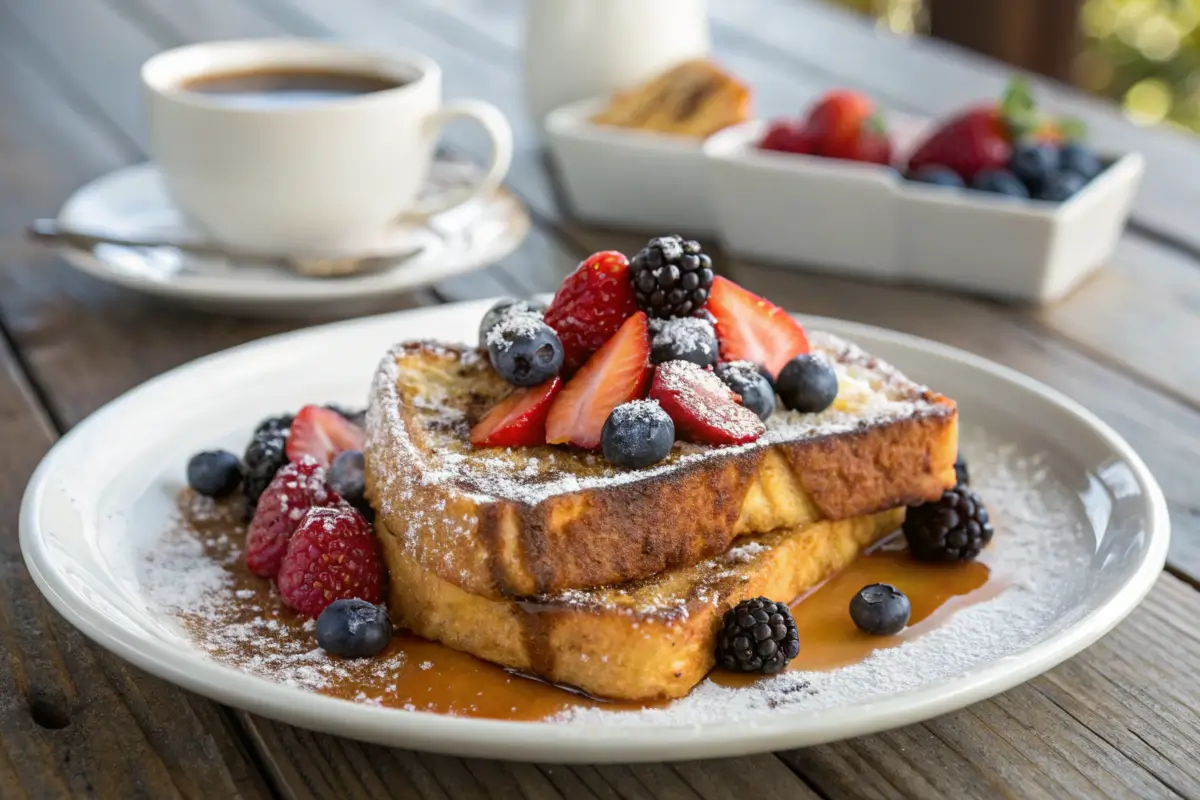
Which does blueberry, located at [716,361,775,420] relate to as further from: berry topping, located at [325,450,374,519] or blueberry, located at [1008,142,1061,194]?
blueberry, located at [1008,142,1061,194]

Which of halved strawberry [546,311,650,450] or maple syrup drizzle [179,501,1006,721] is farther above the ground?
halved strawberry [546,311,650,450]

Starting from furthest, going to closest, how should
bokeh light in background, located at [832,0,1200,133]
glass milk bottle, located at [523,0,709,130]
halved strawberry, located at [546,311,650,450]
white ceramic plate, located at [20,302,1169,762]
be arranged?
bokeh light in background, located at [832,0,1200,133], glass milk bottle, located at [523,0,709,130], halved strawberry, located at [546,311,650,450], white ceramic plate, located at [20,302,1169,762]

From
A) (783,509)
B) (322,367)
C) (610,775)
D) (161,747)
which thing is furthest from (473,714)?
(322,367)

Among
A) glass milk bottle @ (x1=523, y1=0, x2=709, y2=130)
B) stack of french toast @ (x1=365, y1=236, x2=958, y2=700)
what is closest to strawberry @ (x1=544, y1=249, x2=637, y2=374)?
stack of french toast @ (x1=365, y1=236, x2=958, y2=700)

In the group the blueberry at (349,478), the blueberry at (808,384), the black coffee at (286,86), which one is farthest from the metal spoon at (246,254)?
the blueberry at (808,384)

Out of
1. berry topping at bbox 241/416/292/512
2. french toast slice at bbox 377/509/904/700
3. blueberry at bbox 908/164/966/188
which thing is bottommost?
berry topping at bbox 241/416/292/512

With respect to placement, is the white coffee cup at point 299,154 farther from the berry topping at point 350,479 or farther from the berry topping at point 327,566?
the berry topping at point 327,566

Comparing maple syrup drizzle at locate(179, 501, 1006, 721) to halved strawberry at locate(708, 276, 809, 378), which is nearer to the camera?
maple syrup drizzle at locate(179, 501, 1006, 721)

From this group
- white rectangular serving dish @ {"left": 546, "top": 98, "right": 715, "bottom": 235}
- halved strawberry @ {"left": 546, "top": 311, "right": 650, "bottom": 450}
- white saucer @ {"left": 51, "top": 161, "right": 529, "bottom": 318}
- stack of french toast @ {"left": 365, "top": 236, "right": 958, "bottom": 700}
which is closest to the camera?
stack of french toast @ {"left": 365, "top": 236, "right": 958, "bottom": 700}
